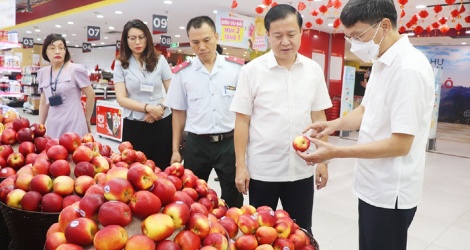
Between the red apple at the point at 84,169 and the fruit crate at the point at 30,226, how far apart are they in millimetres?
222

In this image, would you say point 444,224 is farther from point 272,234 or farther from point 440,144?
point 440,144

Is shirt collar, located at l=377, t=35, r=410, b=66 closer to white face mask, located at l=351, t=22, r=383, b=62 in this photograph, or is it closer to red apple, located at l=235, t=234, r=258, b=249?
white face mask, located at l=351, t=22, r=383, b=62

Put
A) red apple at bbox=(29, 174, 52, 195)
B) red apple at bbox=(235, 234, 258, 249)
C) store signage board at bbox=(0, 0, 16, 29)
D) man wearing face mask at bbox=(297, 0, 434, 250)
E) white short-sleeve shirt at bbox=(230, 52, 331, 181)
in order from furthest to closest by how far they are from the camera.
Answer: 1. store signage board at bbox=(0, 0, 16, 29)
2. white short-sleeve shirt at bbox=(230, 52, 331, 181)
3. man wearing face mask at bbox=(297, 0, 434, 250)
4. red apple at bbox=(29, 174, 52, 195)
5. red apple at bbox=(235, 234, 258, 249)

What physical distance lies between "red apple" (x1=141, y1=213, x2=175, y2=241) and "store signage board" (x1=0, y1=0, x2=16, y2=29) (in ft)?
17.2

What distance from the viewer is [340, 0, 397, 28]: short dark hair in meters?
1.51

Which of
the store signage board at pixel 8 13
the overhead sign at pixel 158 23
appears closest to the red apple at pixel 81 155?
the store signage board at pixel 8 13

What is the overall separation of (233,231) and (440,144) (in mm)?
9742

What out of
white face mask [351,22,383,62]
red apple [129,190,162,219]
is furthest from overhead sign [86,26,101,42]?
red apple [129,190,162,219]

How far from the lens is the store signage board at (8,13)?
5164 millimetres

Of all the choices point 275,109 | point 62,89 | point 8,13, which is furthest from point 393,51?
point 8,13

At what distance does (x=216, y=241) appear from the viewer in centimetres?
105

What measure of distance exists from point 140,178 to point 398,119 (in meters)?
0.96

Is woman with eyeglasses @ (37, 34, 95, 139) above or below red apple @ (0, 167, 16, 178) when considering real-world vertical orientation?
above

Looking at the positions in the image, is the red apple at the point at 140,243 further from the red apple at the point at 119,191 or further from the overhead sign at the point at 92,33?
the overhead sign at the point at 92,33
